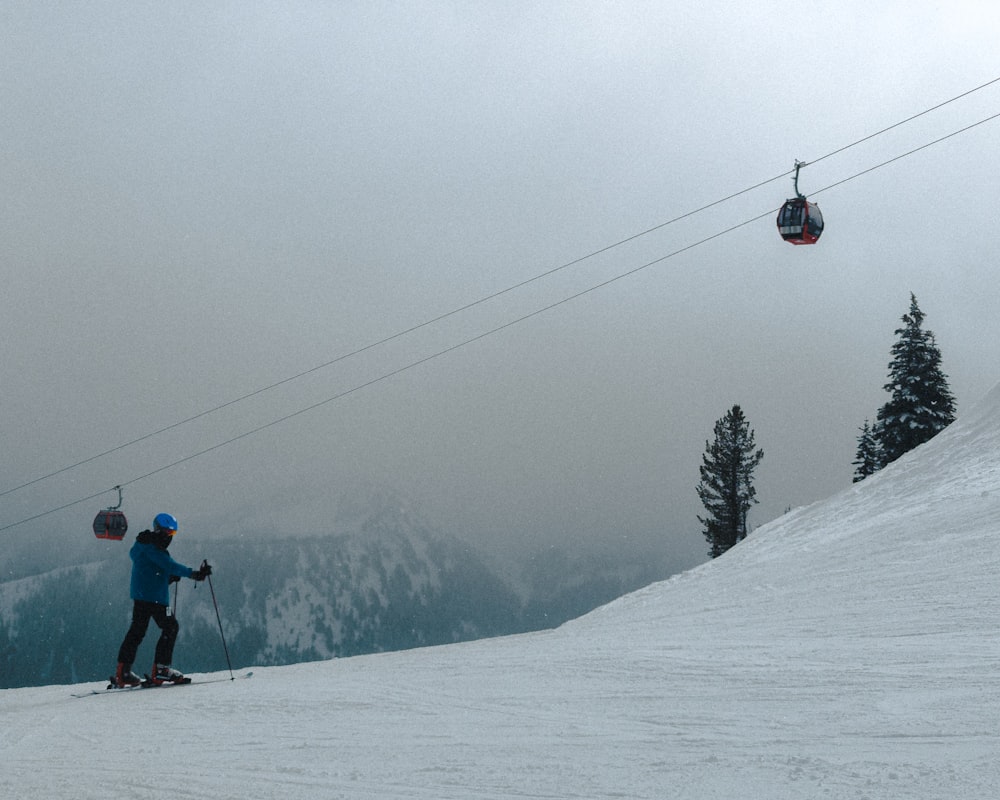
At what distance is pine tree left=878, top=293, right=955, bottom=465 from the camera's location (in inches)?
1861

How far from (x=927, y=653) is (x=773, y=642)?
71.3 inches

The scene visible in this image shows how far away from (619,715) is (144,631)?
23.0 ft

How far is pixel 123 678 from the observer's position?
1205 cm

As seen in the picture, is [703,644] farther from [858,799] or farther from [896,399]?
[896,399]

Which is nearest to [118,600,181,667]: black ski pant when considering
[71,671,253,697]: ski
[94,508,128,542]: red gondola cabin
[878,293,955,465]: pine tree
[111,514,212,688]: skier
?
[111,514,212,688]: skier

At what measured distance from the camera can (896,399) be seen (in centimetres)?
4816

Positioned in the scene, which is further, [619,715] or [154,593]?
[154,593]

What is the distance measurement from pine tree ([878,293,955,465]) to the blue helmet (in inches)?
1638

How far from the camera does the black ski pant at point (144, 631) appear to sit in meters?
12.1

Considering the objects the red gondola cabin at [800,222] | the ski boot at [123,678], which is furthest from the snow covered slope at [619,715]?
the red gondola cabin at [800,222]

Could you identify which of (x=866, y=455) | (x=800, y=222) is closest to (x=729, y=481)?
(x=866, y=455)

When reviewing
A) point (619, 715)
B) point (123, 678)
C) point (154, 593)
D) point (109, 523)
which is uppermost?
point (109, 523)

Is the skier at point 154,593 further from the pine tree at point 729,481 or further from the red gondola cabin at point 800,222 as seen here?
the pine tree at point 729,481

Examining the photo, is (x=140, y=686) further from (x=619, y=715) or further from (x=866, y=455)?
(x=866, y=455)
